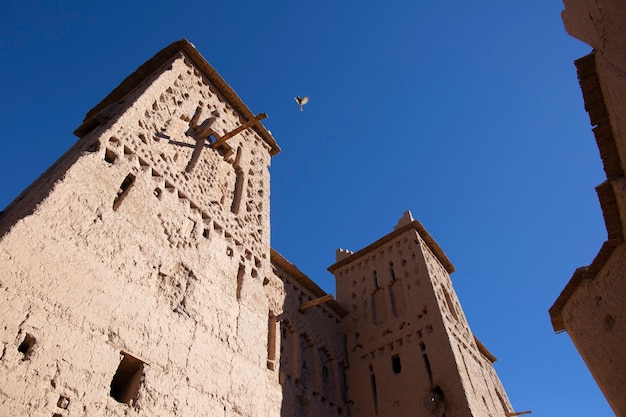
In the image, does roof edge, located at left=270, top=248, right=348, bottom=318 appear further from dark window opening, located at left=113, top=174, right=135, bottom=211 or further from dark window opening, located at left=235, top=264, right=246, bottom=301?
dark window opening, located at left=113, top=174, right=135, bottom=211

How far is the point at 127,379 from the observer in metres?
4.96

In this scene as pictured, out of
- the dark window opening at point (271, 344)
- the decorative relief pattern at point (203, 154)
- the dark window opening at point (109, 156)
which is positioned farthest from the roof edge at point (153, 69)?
the dark window opening at point (271, 344)

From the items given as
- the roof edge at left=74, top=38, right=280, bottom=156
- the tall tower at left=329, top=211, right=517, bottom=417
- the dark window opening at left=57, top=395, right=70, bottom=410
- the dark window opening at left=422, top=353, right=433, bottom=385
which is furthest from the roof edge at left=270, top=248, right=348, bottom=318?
the dark window opening at left=57, top=395, right=70, bottom=410

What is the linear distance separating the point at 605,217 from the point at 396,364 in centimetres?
721

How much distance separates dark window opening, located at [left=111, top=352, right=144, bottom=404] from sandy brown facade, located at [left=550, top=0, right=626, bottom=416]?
479 cm

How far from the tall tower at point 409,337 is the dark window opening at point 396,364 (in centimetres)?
2

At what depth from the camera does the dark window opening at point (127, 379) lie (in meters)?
4.78

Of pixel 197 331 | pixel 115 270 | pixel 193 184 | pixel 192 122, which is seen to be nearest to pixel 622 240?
pixel 197 331

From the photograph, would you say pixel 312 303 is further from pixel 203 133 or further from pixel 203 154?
pixel 203 133

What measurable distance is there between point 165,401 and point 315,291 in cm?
684

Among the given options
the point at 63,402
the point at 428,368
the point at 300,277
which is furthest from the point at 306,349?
the point at 63,402

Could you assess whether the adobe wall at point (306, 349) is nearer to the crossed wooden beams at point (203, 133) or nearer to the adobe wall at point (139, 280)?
the adobe wall at point (139, 280)

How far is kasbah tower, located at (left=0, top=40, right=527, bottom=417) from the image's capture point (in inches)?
172

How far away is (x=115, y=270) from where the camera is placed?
5.23 m
